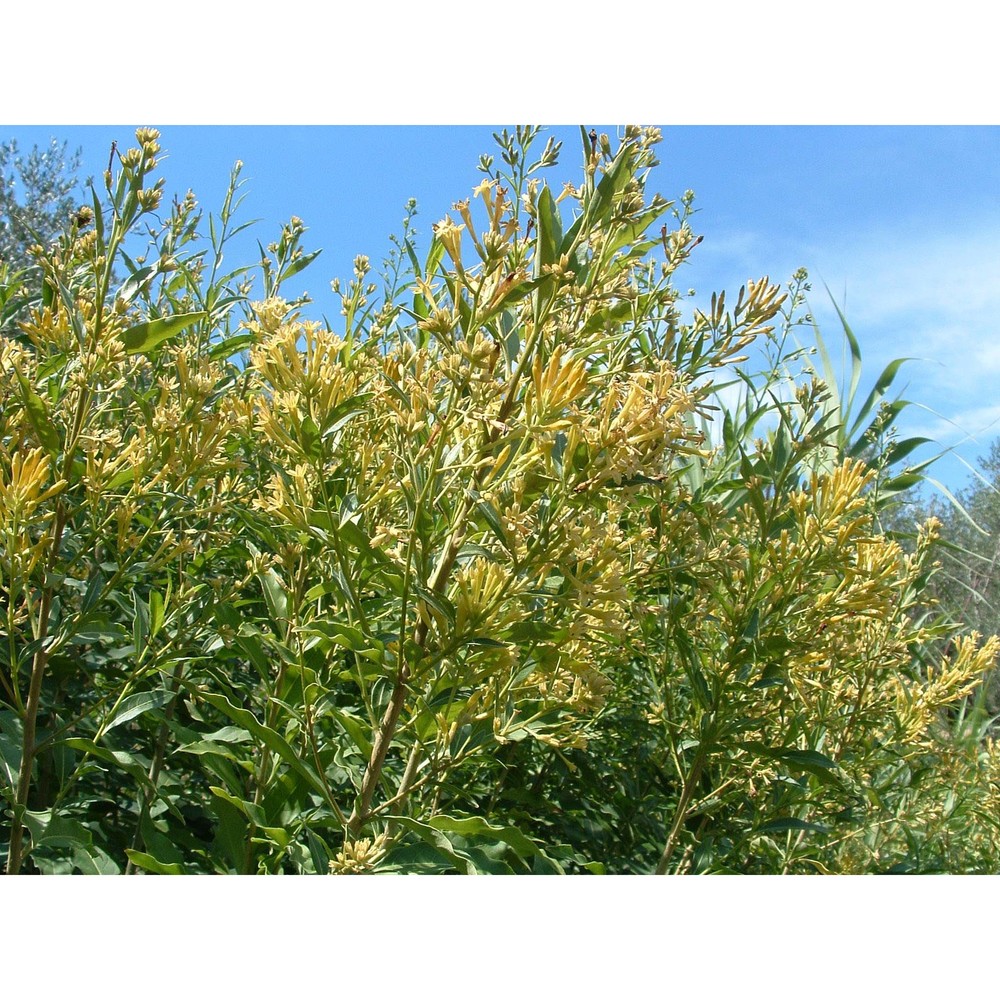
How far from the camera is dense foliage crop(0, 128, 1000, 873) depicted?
1.20 m

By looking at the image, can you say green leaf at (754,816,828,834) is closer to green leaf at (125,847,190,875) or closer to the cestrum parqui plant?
the cestrum parqui plant

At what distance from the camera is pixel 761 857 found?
2.36 meters

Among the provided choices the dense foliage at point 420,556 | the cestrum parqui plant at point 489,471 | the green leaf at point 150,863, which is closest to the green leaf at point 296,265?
the dense foliage at point 420,556

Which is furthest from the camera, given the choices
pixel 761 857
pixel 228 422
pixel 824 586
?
pixel 761 857

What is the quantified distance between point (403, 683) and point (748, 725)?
76 cm

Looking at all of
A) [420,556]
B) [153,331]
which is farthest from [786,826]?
[153,331]

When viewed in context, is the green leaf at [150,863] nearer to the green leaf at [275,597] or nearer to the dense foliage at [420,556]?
the dense foliage at [420,556]

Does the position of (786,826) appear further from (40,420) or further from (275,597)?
(40,420)

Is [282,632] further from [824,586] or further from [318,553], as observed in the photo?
[824,586]

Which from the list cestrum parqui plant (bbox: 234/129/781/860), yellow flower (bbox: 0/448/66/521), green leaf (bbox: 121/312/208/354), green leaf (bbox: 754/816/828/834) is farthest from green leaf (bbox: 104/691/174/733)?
green leaf (bbox: 754/816/828/834)

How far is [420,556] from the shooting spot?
1.26m

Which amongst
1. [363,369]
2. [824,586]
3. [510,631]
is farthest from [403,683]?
[824,586]

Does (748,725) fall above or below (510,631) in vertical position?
below

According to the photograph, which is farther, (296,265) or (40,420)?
(296,265)
